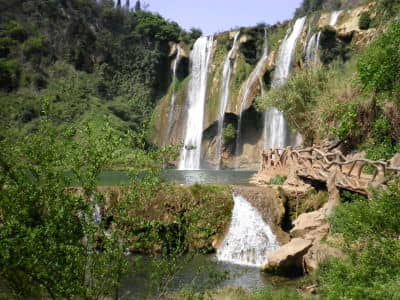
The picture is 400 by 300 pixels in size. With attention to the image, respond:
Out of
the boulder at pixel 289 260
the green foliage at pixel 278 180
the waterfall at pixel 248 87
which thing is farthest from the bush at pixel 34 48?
the boulder at pixel 289 260

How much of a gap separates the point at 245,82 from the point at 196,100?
7220 millimetres

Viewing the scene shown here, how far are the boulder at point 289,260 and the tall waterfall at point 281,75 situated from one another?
25.9m

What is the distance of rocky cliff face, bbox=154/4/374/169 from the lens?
1531 inches

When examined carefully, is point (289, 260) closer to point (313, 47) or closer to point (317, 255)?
point (317, 255)

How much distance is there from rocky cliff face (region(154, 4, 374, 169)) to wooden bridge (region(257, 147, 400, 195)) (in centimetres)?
1769

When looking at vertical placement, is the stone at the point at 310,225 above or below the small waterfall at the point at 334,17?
below

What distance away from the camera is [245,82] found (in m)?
45.2

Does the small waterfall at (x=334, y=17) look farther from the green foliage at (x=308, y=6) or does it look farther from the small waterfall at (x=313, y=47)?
the green foliage at (x=308, y=6)

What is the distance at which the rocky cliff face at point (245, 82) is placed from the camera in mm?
38875

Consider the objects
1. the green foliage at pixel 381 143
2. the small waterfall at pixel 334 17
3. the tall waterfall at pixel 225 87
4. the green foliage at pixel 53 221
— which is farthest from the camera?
the tall waterfall at pixel 225 87

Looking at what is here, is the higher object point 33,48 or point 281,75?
point 33,48

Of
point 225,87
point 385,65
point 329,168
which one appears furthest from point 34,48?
point 385,65

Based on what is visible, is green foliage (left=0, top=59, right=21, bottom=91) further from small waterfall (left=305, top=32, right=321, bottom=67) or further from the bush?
small waterfall (left=305, top=32, right=321, bottom=67)

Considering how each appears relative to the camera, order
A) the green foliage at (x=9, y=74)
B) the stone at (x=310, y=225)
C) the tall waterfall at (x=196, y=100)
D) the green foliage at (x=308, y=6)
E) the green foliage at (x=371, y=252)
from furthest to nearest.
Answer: the green foliage at (x=308, y=6), the green foliage at (x=9, y=74), the tall waterfall at (x=196, y=100), the stone at (x=310, y=225), the green foliage at (x=371, y=252)
